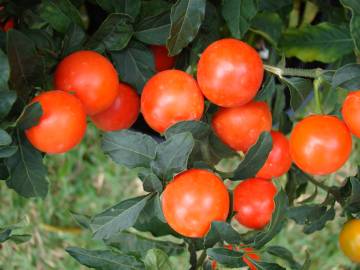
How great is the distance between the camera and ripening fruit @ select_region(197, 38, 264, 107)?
0.57 meters

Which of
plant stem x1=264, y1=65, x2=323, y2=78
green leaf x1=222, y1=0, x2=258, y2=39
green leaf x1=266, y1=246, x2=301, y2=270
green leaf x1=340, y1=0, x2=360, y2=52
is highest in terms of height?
green leaf x1=340, y1=0, x2=360, y2=52

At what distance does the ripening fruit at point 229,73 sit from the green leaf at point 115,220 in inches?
5.9

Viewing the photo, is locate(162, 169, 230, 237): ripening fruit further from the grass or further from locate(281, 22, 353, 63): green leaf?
the grass

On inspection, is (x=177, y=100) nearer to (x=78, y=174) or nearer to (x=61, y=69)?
(x=61, y=69)

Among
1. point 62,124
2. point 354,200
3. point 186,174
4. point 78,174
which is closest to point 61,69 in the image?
point 62,124

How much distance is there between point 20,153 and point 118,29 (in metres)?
0.19

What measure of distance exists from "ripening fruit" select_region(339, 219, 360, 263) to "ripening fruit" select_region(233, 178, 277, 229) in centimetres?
10

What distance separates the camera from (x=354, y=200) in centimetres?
63

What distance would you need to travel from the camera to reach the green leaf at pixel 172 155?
526 millimetres

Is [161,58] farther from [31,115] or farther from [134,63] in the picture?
[31,115]

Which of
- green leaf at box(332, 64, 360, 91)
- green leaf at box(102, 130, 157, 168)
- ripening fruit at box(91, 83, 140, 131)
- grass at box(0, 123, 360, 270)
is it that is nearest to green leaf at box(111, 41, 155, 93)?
ripening fruit at box(91, 83, 140, 131)

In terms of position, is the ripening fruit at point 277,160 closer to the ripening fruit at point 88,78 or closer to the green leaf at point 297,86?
the green leaf at point 297,86

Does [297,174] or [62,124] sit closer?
[62,124]

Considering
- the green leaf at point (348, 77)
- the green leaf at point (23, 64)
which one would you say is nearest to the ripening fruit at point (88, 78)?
the green leaf at point (23, 64)
